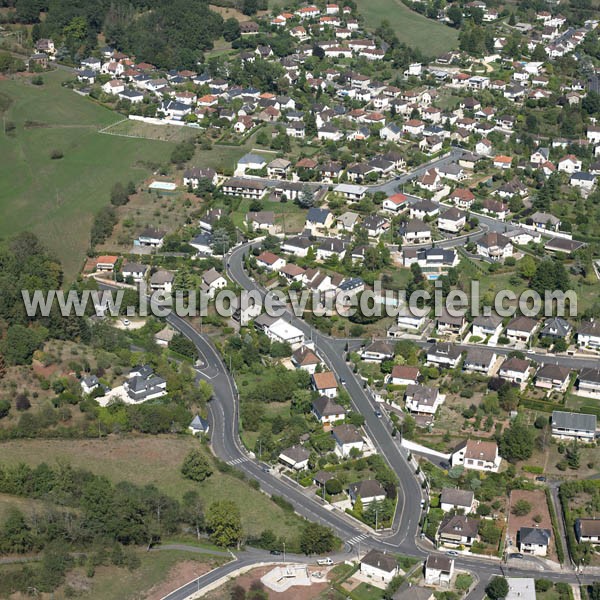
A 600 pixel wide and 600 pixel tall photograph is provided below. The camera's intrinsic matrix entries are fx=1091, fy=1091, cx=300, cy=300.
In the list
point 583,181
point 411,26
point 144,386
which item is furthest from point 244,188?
point 411,26

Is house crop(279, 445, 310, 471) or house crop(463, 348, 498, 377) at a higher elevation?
house crop(463, 348, 498, 377)

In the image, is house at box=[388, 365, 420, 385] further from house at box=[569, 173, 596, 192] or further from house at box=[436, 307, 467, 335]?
house at box=[569, 173, 596, 192]

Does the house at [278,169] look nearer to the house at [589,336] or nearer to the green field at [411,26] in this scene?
the house at [589,336]

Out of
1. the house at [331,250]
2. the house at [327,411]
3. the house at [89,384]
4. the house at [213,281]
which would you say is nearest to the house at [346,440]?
the house at [327,411]

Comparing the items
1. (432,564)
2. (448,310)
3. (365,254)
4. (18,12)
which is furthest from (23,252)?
(18,12)

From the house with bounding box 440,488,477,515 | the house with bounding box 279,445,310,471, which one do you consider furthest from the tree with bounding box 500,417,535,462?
the house with bounding box 279,445,310,471

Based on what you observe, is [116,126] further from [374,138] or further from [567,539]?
[567,539]
